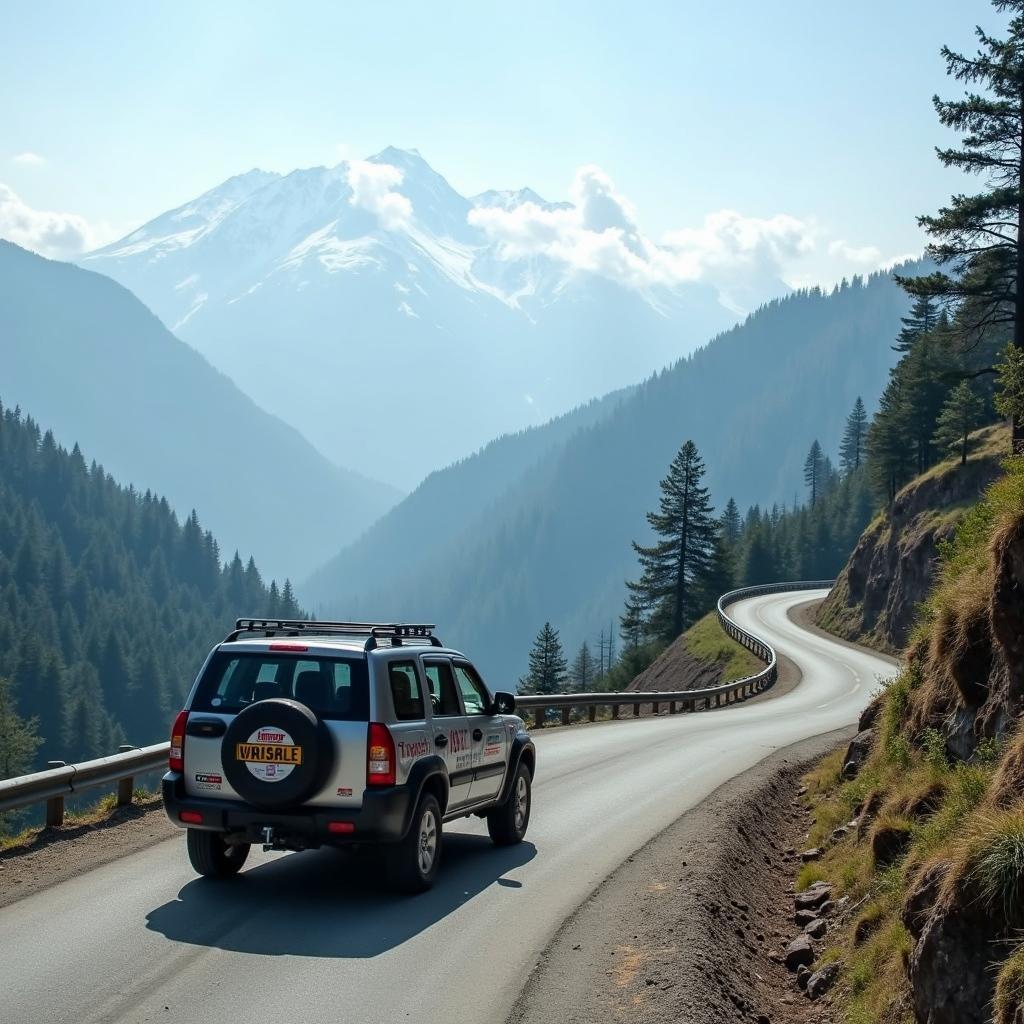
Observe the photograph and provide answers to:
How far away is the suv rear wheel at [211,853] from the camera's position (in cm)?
959

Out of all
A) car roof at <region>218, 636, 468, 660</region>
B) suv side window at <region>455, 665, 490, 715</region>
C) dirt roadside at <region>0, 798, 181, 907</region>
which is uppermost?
car roof at <region>218, 636, 468, 660</region>

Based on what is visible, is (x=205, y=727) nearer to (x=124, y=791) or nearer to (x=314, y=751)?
(x=314, y=751)

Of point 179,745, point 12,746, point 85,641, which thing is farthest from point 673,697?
point 85,641

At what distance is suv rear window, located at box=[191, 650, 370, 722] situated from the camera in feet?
29.4

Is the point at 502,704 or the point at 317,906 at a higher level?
the point at 502,704

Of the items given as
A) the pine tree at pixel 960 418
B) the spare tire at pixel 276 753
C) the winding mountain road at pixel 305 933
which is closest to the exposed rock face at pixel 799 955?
the winding mountain road at pixel 305 933

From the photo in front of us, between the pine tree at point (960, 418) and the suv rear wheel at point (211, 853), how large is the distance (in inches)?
1828

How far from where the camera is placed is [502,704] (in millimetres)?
11453

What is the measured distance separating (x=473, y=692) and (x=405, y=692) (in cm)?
197

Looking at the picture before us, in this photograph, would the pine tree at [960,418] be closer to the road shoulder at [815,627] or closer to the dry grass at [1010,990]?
the road shoulder at [815,627]

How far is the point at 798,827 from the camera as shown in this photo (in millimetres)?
14789

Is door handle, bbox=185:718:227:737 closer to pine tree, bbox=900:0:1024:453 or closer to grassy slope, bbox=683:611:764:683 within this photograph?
pine tree, bbox=900:0:1024:453

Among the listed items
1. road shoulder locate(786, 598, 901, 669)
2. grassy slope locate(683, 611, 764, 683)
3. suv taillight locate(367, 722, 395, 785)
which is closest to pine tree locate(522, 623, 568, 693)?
grassy slope locate(683, 611, 764, 683)

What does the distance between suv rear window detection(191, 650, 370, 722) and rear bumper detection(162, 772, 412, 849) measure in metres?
0.68
